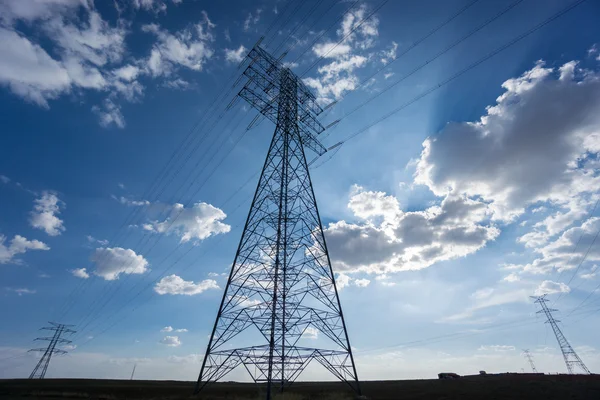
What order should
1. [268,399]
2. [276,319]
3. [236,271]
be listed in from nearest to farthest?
[268,399]
[276,319]
[236,271]

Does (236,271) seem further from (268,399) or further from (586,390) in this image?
(586,390)

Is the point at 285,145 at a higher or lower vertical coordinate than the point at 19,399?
higher

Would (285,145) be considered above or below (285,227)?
above

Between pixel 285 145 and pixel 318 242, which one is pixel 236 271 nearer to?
pixel 318 242

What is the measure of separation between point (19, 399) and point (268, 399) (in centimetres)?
2457

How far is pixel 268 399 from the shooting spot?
1722 centimetres

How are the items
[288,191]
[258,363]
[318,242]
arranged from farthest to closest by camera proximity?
1. [288,191]
2. [318,242]
3. [258,363]

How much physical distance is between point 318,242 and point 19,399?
96.4 ft

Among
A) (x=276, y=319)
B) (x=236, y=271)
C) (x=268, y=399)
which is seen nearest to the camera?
(x=268, y=399)

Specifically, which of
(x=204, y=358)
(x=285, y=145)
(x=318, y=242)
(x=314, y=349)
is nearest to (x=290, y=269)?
(x=318, y=242)

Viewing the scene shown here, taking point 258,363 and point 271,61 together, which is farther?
point 271,61

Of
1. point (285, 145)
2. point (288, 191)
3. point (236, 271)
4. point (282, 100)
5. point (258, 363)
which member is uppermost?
point (282, 100)

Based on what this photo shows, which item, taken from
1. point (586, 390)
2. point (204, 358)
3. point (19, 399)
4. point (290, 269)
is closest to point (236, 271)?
point (290, 269)

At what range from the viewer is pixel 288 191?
24.8 metres
